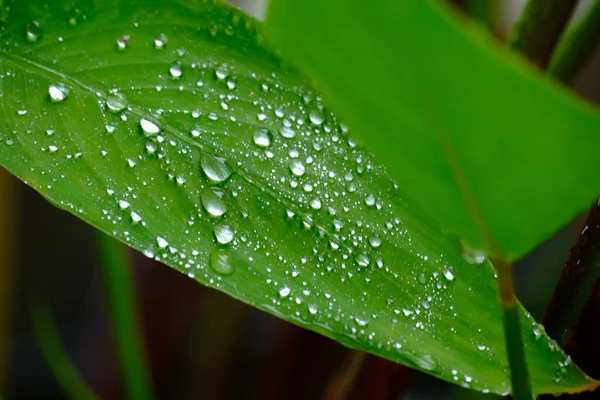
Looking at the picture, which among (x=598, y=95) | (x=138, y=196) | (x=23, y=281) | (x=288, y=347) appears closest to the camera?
(x=138, y=196)

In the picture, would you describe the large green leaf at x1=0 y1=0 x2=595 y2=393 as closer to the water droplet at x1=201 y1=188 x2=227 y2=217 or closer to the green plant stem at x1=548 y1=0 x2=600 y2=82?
the water droplet at x1=201 y1=188 x2=227 y2=217

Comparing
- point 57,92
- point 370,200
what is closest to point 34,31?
point 57,92

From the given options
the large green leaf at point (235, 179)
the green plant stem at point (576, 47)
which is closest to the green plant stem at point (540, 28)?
the green plant stem at point (576, 47)

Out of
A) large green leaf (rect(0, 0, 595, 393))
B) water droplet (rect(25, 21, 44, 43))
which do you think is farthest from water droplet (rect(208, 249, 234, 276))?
water droplet (rect(25, 21, 44, 43))

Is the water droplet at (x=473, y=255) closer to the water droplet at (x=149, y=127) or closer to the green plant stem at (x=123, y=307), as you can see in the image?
the water droplet at (x=149, y=127)

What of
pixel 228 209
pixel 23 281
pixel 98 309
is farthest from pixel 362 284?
pixel 23 281

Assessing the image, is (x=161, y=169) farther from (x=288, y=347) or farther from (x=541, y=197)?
(x=288, y=347)
